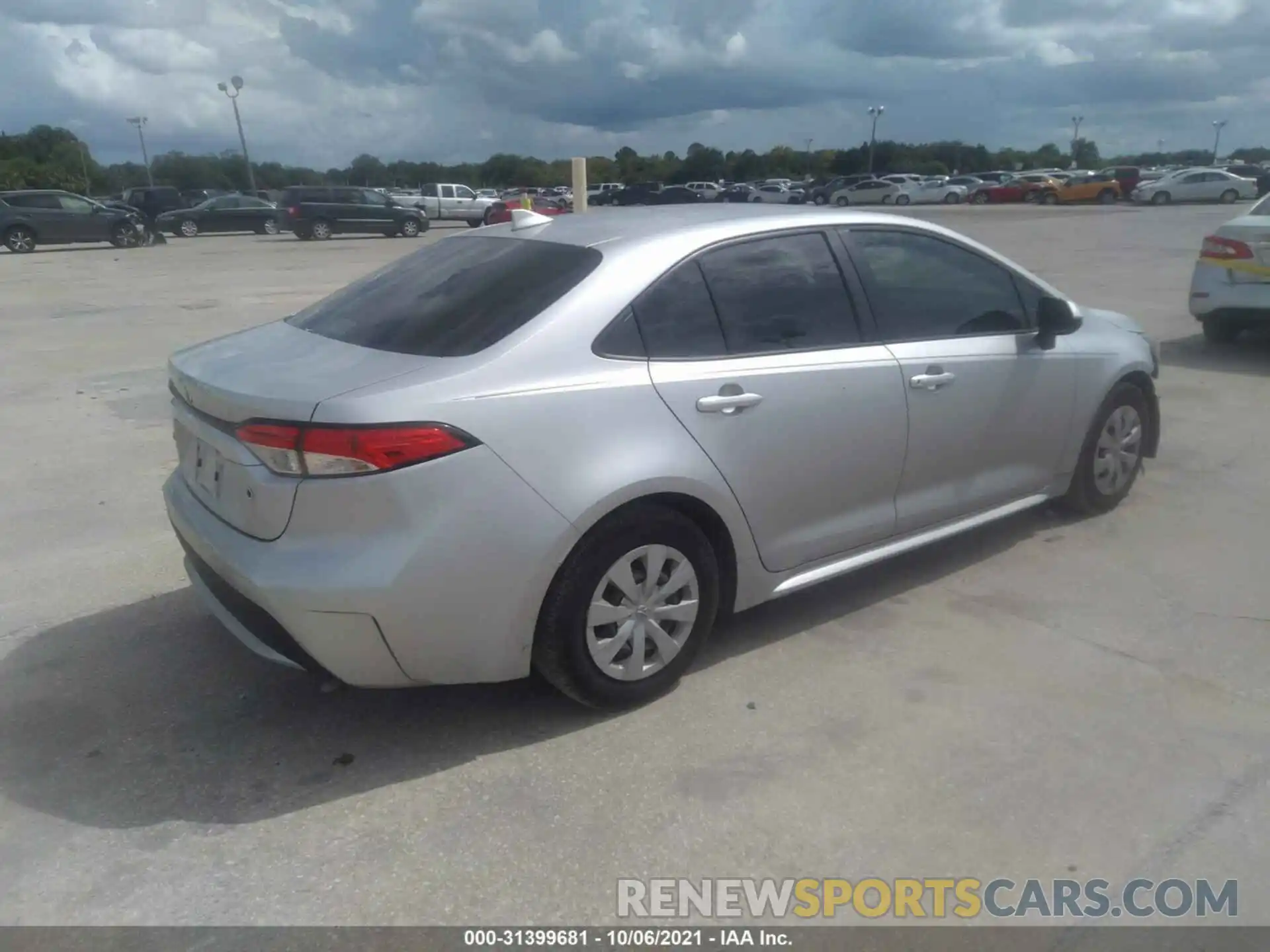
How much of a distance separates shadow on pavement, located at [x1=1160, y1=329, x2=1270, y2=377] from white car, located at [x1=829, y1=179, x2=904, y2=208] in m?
43.2

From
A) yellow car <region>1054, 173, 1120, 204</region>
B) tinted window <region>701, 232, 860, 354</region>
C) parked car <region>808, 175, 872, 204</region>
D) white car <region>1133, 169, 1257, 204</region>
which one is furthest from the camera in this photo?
parked car <region>808, 175, 872, 204</region>

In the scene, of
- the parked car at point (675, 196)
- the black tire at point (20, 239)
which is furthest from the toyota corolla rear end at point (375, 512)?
the parked car at point (675, 196)

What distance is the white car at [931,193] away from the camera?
175 ft

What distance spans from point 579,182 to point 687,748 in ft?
17.2

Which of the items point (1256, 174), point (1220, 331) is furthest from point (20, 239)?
point (1256, 174)

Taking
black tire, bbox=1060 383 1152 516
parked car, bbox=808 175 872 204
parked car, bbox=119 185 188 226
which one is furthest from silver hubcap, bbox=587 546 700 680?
parked car, bbox=808 175 872 204

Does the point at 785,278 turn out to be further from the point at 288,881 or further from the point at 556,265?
the point at 288,881

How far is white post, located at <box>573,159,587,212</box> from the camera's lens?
24.5 ft

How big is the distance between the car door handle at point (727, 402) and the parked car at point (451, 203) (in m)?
38.1

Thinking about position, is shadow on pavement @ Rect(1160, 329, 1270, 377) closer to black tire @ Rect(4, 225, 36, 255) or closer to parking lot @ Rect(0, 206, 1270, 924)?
parking lot @ Rect(0, 206, 1270, 924)

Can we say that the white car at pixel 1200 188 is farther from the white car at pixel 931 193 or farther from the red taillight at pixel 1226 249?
the red taillight at pixel 1226 249

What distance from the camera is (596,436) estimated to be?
10.8ft
